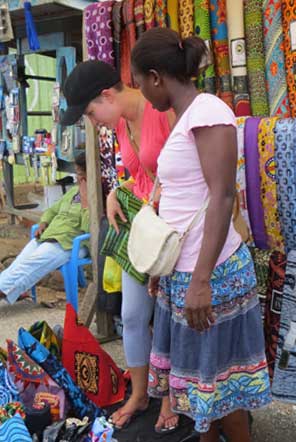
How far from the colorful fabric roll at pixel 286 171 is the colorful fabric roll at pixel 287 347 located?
0.14 metres

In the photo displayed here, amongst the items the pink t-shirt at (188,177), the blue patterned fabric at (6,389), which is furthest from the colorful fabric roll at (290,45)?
the blue patterned fabric at (6,389)

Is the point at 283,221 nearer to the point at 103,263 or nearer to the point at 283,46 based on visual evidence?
the point at 283,46

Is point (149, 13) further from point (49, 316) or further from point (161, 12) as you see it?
point (49, 316)

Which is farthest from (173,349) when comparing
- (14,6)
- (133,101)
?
(14,6)

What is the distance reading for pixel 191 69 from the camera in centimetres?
191

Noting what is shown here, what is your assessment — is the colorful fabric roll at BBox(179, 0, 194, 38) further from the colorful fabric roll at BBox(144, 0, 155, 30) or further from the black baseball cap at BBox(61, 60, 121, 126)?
the black baseball cap at BBox(61, 60, 121, 126)

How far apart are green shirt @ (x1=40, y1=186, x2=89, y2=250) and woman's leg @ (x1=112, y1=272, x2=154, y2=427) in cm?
177

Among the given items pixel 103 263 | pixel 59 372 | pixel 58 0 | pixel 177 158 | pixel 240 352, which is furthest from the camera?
pixel 58 0

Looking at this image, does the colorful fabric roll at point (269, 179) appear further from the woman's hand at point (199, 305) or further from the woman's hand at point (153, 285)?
the woman's hand at point (199, 305)

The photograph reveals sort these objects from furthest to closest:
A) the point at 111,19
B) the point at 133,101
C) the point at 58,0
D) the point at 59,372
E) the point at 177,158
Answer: the point at 58,0 < the point at 111,19 < the point at 59,372 < the point at 133,101 < the point at 177,158

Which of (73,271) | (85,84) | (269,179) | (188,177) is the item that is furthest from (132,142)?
(73,271)

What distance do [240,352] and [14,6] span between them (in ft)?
12.0

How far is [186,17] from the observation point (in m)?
2.85

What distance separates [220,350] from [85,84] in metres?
1.16
